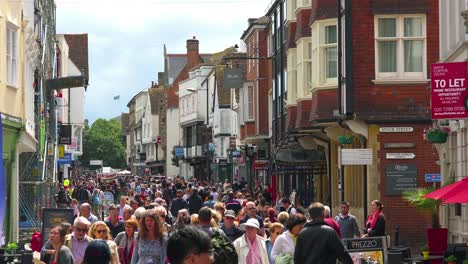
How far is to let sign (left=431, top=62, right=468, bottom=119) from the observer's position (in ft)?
65.8

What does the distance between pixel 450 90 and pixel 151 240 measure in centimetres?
945

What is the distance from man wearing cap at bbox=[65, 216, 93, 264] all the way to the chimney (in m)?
99.1

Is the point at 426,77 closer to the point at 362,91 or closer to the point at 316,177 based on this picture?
the point at 362,91

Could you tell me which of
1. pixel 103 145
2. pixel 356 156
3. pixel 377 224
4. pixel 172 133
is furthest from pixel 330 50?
pixel 103 145

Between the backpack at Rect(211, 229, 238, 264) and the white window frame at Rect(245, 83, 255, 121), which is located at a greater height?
the white window frame at Rect(245, 83, 255, 121)

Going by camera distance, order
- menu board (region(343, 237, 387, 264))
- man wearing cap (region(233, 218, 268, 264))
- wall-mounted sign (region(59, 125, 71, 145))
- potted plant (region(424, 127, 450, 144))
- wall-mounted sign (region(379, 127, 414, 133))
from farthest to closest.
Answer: wall-mounted sign (region(59, 125, 71, 145)) → wall-mounted sign (region(379, 127, 414, 133)) → potted plant (region(424, 127, 450, 144)) → menu board (region(343, 237, 387, 264)) → man wearing cap (region(233, 218, 268, 264))

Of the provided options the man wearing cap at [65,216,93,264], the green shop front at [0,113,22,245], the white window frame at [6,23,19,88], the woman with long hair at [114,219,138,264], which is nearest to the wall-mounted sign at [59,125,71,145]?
the green shop front at [0,113,22,245]

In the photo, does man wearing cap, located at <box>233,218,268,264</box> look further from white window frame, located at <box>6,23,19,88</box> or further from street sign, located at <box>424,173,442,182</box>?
street sign, located at <box>424,173,442,182</box>

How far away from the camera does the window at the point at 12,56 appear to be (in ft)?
90.3

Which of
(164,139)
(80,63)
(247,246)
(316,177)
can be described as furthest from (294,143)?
(164,139)

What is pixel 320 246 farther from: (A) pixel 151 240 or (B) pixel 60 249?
(B) pixel 60 249

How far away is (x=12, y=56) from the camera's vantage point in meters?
28.0

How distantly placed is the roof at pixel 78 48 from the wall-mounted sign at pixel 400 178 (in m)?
69.3

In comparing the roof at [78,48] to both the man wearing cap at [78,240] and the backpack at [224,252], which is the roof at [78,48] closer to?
the man wearing cap at [78,240]
